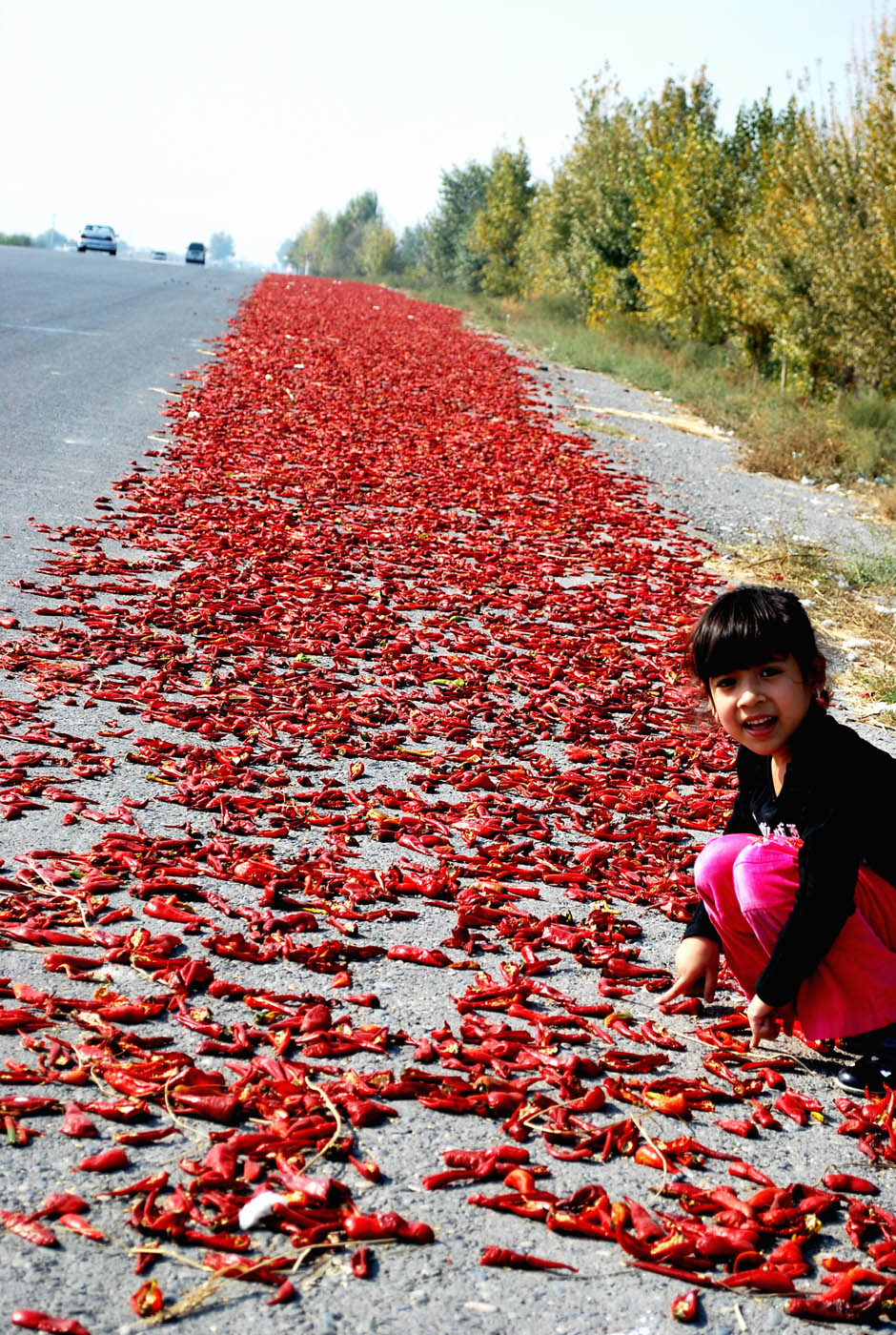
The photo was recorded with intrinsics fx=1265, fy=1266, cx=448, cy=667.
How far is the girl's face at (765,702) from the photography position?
3.67 metres

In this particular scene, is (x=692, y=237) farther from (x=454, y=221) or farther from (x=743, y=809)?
(x=454, y=221)

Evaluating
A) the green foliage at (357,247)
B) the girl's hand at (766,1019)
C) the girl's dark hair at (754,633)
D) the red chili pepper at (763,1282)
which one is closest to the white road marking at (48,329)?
the girl's dark hair at (754,633)

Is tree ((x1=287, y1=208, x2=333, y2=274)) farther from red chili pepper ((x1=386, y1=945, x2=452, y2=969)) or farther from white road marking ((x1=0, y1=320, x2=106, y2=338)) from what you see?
red chili pepper ((x1=386, y1=945, x2=452, y2=969))

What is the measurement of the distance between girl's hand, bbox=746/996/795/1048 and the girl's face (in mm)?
735

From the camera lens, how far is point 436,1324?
2.58m

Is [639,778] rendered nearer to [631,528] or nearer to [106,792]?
[106,792]

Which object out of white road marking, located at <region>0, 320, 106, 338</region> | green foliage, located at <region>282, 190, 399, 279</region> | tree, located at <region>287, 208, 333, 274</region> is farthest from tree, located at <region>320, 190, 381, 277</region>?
white road marking, located at <region>0, 320, 106, 338</region>

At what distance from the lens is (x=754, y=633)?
3.61m

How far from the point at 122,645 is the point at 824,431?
15.3 m

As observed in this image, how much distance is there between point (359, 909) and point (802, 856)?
5.40 feet

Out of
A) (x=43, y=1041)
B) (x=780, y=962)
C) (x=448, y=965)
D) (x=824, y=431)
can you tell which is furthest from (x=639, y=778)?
(x=824, y=431)

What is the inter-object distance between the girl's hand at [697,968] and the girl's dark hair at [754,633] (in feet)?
2.73

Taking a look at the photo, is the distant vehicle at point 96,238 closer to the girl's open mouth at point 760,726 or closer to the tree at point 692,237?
the tree at point 692,237

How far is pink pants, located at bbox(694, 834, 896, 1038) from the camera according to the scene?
11.8 feet
